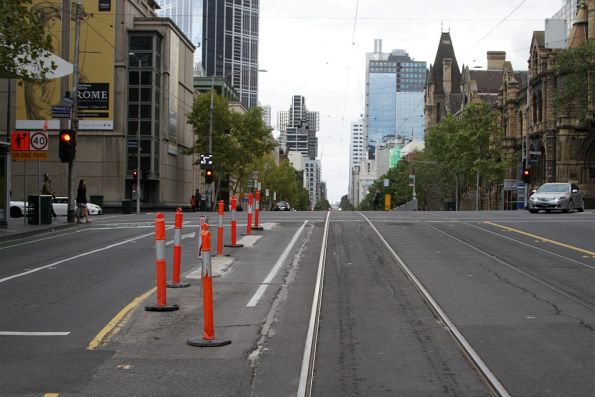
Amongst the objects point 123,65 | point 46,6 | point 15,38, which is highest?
point 46,6

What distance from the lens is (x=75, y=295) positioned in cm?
1030

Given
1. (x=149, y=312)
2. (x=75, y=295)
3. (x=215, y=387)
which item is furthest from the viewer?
(x=75, y=295)

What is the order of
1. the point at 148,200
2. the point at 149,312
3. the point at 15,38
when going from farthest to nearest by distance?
the point at 148,200 < the point at 15,38 < the point at 149,312

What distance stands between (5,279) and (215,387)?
7.60 meters

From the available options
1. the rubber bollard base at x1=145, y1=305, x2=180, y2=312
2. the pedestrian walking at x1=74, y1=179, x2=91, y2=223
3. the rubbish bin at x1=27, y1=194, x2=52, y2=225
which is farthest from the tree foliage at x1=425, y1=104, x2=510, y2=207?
the rubber bollard base at x1=145, y1=305, x2=180, y2=312

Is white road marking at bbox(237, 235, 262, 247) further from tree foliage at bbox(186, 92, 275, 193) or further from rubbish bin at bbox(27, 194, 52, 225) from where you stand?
tree foliage at bbox(186, 92, 275, 193)

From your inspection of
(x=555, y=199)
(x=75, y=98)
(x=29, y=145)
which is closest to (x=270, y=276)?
(x=29, y=145)

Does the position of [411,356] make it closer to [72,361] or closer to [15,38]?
[72,361]

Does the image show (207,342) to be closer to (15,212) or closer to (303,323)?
(303,323)

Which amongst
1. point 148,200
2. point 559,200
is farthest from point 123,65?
point 559,200

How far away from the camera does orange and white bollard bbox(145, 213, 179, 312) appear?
28.8 ft

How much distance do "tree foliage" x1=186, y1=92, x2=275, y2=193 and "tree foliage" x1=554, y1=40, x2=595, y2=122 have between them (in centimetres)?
2529

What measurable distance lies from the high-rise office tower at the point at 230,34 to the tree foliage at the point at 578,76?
92.2 meters

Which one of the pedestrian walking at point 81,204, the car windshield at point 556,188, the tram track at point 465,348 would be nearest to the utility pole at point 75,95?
the pedestrian walking at point 81,204
